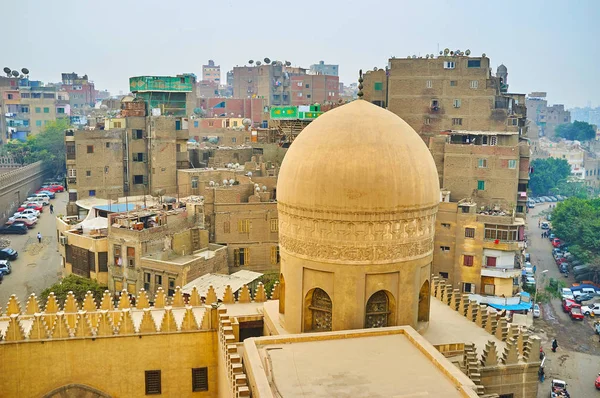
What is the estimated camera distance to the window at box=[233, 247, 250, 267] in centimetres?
4512

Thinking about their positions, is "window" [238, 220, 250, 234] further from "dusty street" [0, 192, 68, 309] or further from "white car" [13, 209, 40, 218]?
"white car" [13, 209, 40, 218]

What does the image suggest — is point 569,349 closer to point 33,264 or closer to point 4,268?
point 33,264

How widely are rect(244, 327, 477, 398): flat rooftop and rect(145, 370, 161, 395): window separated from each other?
16.3 ft

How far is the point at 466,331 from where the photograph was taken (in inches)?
764

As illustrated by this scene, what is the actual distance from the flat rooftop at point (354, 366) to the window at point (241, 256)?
29402 mm

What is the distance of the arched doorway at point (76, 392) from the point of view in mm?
18500

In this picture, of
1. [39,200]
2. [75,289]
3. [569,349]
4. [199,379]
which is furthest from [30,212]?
[199,379]

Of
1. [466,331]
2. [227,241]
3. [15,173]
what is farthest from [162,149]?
[466,331]

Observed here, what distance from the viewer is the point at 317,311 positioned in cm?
1772

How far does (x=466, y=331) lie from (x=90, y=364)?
36.5 feet

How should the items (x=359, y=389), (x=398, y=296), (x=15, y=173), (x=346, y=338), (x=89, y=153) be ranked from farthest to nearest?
1. (x=15, y=173)
2. (x=89, y=153)
3. (x=398, y=296)
4. (x=346, y=338)
5. (x=359, y=389)

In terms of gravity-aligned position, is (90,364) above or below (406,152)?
below

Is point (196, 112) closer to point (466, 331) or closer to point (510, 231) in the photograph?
point (510, 231)

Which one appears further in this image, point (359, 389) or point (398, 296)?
point (398, 296)
